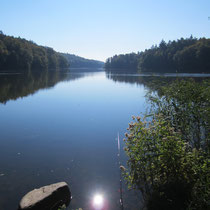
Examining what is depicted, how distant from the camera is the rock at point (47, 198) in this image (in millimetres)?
4973

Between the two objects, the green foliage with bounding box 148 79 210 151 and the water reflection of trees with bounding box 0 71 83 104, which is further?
the water reflection of trees with bounding box 0 71 83 104

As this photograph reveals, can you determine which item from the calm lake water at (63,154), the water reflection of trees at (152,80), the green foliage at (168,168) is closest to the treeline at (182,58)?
the water reflection of trees at (152,80)

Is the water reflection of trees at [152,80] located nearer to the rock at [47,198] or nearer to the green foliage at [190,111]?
the green foliage at [190,111]

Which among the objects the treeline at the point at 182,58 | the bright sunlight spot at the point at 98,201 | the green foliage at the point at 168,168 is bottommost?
the bright sunlight spot at the point at 98,201

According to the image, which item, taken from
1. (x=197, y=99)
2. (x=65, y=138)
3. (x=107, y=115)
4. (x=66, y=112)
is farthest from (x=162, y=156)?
(x=66, y=112)

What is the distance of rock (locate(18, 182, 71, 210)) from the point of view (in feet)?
16.3

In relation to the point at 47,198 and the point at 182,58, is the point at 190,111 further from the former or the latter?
the point at 182,58

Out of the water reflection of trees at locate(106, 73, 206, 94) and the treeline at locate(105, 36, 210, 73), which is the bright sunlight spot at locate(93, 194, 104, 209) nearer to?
the water reflection of trees at locate(106, 73, 206, 94)

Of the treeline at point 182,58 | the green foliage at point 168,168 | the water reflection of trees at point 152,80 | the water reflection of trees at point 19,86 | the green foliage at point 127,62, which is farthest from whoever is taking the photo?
the green foliage at point 127,62

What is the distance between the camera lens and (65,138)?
10953 millimetres

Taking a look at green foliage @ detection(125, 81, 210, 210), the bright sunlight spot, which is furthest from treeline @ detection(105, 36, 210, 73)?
green foliage @ detection(125, 81, 210, 210)

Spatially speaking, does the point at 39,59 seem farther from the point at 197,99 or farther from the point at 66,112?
the point at 197,99

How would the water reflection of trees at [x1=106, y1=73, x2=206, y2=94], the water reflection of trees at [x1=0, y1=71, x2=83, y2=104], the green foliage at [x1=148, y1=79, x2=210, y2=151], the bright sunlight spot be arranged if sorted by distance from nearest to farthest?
the bright sunlight spot
the green foliage at [x1=148, y1=79, x2=210, y2=151]
the water reflection of trees at [x1=106, y1=73, x2=206, y2=94]
the water reflection of trees at [x1=0, y1=71, x2=83, y2=104]

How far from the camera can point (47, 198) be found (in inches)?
206
